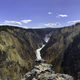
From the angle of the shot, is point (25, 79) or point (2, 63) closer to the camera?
point (25, 79)

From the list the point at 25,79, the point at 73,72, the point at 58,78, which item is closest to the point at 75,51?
the point at 73,72

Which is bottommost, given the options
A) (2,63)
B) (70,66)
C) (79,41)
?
(70,66)

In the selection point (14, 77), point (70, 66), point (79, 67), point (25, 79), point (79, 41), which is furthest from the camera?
point (79, 41)

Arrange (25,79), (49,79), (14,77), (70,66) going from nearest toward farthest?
(49,79), (25,79), (14,77), (70,66)

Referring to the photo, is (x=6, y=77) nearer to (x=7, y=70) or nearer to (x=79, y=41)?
(x=7, y=70)

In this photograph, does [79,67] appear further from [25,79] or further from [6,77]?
[6,77]

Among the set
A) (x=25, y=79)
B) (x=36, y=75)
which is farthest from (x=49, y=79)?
(x=25, y=79)

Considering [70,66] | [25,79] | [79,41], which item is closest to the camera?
[25,79]

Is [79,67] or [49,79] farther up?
[49,79]

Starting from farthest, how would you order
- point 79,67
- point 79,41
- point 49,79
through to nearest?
point 79,41
point 79,67
point 49,79
